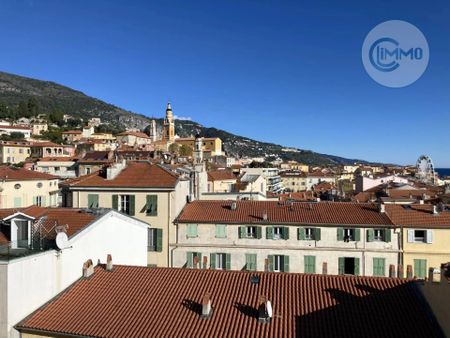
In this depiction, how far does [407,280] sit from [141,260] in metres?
13.2

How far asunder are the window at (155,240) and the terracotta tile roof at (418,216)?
677 inches

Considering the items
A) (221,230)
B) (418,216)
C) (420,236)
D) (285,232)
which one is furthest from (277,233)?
(418,216)

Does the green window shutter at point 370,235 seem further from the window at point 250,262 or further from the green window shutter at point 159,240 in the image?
the green window shutter at point 159,240

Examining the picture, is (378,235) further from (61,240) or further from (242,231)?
(61,240)

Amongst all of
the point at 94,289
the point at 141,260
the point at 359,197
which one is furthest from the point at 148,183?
the point at 359,197

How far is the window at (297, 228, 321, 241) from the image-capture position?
27641 millimetres

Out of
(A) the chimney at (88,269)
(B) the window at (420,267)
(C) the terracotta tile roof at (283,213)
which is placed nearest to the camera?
(A) the chimney at (88,269)

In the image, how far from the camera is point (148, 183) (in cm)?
2964

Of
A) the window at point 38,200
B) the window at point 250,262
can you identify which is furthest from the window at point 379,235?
the window at point 38,200

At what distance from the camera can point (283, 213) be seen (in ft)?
96.5


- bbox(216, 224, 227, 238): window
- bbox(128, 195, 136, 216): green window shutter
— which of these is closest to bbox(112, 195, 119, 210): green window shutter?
bbox(128, 195, 136, 216): green window shutter

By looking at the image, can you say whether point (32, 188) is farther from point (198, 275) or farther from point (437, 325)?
point (437, 325)

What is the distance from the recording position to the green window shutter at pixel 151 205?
29.4 m

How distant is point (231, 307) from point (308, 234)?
1582cm
